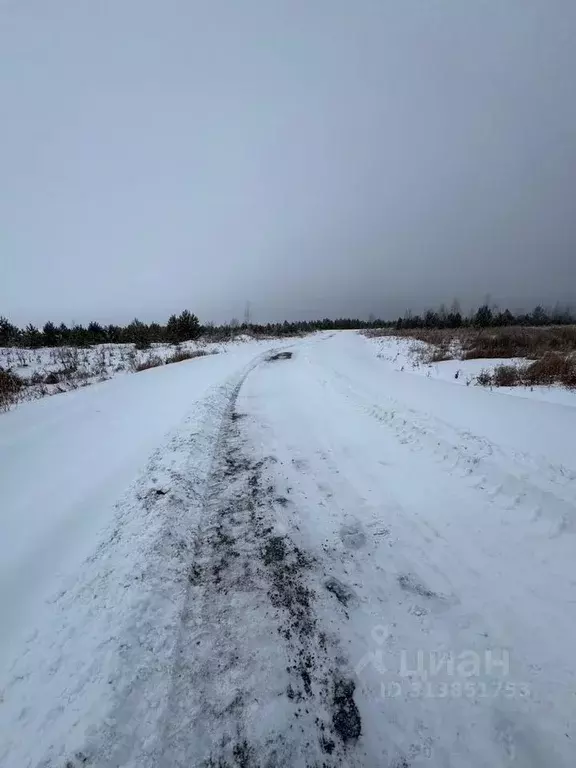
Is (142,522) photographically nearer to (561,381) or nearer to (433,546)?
(433,546)

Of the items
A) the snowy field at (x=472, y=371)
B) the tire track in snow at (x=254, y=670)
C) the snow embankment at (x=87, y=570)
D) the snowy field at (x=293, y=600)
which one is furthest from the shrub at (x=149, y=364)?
the tire track in snow at (x=254, y=670)

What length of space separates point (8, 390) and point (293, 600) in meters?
10.0

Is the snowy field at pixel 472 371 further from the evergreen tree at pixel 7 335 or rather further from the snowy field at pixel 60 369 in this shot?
the evergreen tree at pixel 7 335

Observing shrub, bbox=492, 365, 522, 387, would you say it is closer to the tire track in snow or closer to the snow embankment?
the snow embankment

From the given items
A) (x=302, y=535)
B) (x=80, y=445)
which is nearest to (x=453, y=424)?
(x=302, y=535)

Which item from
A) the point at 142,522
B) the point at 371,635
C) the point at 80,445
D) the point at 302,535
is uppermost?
the point at 80,445

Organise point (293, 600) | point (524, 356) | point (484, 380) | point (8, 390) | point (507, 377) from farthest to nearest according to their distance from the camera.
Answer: point (524, 356), point (8, 390), point (484, 380), point (507, 377), point (293, 600)

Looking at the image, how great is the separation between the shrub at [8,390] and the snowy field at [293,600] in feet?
10.3

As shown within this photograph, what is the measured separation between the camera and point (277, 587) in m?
2.48

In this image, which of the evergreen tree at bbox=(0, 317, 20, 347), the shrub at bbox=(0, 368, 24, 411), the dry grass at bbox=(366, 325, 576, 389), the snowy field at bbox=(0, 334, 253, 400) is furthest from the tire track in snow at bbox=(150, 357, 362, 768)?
the evergreen tree at bbox=(0, 317, 20, 347)

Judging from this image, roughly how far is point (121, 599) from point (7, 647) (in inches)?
25.9

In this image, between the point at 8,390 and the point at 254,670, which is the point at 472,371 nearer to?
the point at 254,670

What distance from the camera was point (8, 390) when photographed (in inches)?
332

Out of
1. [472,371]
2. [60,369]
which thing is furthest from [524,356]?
[60,369]
